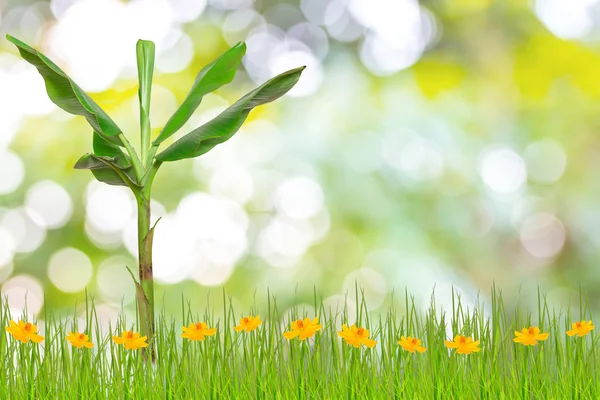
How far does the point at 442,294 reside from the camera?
4.80 m

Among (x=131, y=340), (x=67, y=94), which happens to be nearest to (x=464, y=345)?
(x=131, y=340)

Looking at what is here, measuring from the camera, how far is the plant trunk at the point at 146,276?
2.09 metres

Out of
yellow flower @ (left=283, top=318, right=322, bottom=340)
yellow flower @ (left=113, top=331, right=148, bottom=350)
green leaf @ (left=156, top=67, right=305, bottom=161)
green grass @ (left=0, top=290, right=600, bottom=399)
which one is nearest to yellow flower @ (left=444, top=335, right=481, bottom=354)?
green grass @ (left=0, top=290, right=600, bottom=399)

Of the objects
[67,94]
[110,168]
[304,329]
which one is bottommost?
[304,329]

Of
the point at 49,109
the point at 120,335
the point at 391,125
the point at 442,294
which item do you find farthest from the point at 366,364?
the point at 49,109

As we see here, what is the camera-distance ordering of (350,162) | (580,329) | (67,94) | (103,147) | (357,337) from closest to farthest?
1. (357,337)
2. (580,329)
3. (67,94)
4. (103,147)
5. (350,162)

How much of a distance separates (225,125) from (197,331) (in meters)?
0.64

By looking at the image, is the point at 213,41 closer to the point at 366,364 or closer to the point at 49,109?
the point at 49,109

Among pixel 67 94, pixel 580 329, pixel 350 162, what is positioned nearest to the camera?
pixel 580 329

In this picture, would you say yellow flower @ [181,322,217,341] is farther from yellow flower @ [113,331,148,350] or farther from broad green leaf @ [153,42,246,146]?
broad green leaf @ [153,42,246,146]

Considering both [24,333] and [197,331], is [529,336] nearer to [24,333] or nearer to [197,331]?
[197,331]

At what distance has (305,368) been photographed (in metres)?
2.02

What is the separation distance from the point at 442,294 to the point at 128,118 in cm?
236

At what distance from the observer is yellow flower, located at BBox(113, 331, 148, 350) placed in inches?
78.0
